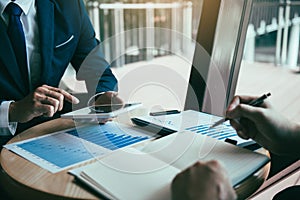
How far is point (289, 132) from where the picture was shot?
2.62 feet

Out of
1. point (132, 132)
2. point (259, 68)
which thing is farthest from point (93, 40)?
point (259, 68)

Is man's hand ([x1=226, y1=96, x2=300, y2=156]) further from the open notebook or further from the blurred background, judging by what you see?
the blurred background

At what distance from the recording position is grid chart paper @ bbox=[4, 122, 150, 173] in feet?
2.56

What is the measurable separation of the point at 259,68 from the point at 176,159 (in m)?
3.66

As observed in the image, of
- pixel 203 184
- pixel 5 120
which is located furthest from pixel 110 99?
pixel 203 184

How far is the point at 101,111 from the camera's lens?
1.02 meters

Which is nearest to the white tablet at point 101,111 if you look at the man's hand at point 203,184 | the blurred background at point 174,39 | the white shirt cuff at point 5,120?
the white shirt cuff at point 5,120

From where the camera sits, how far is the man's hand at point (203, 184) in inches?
21.9

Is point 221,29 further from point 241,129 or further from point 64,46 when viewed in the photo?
point 241,129

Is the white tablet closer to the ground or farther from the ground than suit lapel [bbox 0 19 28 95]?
closer to the ground

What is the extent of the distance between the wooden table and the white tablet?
24 centimetres

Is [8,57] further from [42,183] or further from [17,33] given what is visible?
[42,183]

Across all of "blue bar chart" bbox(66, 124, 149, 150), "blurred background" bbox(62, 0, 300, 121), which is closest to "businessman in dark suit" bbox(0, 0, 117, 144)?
"blue bar chart" bbox(66, 124, 149, 150)

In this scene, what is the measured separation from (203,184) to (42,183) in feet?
1.08
